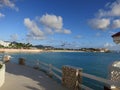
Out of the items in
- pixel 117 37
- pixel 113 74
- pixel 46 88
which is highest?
pixel 117 37

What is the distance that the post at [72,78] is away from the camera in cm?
1127

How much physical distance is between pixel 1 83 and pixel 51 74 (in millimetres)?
5798

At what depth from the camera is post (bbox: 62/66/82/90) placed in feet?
37.0

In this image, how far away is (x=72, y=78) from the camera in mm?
11703

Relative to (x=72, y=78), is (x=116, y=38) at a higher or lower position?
higher

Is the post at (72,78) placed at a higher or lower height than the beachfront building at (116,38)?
lower

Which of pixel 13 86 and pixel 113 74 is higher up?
pixel 113 74

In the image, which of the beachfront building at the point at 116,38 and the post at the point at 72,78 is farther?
the post at the point at 72,78

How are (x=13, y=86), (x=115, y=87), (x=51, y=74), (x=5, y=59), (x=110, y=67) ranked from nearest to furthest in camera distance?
(x=115, y=87) → (x=110, y=67) → (x=13, y=86) → (x=51, y=74) → (x=5, y=59)

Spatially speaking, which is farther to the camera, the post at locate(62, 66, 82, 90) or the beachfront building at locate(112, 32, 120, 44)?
the post at locate(62, 66, 82, 90)

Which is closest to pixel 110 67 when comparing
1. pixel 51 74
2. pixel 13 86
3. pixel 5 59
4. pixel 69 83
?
pixel 69 83

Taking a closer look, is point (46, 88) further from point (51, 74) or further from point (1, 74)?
point (51, 74)

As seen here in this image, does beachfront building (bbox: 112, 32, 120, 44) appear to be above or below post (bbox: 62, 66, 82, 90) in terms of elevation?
above

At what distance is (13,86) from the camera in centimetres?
1202
